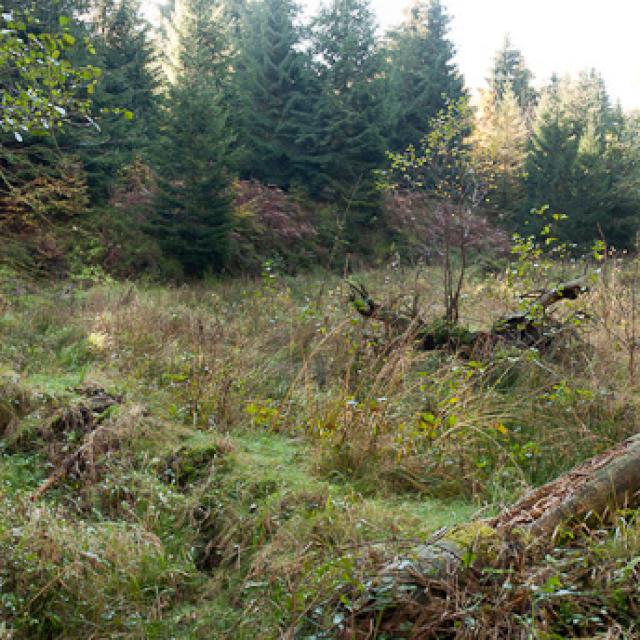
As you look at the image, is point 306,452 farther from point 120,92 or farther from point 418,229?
point 418,229

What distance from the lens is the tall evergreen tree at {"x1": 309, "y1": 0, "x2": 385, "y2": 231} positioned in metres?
16.8

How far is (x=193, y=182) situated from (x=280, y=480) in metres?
9.74

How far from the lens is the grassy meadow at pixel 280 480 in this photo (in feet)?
7.28

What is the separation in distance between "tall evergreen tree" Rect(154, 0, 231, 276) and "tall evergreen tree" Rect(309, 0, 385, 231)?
478cm

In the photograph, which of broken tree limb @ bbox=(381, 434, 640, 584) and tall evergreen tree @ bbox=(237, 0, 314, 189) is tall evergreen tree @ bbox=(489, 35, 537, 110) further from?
broken tree limb @ bbox=(381, 434, 640, 584)

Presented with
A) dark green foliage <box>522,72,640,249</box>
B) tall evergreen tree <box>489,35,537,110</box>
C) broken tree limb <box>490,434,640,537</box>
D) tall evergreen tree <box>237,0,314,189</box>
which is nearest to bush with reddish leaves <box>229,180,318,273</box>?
tall evergreen tree <box>237,0,314,189</box>

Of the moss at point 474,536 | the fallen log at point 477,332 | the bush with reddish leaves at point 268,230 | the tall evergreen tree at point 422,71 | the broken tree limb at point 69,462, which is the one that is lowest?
the broken tree limb at point 69,462

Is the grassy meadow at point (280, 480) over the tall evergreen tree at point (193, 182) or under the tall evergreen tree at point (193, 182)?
under

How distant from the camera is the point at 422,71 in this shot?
2288 cm

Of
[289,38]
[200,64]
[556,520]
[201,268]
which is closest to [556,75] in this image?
[289,38]

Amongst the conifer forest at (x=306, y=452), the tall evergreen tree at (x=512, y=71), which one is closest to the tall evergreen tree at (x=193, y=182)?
the conifer forest at (x=306, y=452)

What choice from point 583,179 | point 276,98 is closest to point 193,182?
point 276,98

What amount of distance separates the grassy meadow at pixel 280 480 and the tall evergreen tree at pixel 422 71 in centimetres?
1762

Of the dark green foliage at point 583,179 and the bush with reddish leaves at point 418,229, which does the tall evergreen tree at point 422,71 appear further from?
the bush with reddish leaves at point 418,229
